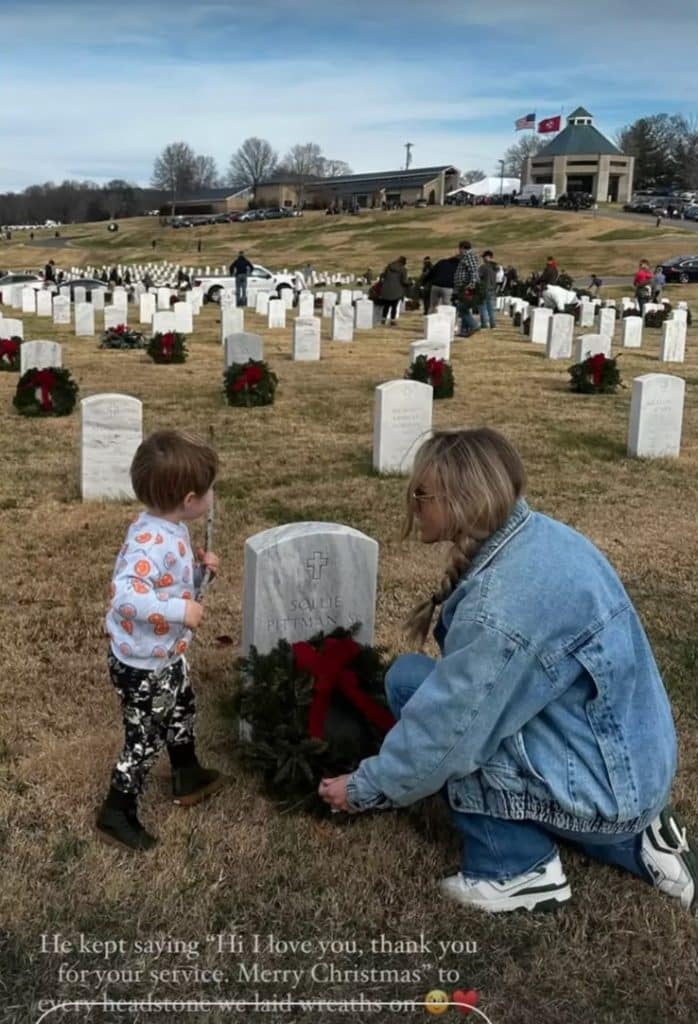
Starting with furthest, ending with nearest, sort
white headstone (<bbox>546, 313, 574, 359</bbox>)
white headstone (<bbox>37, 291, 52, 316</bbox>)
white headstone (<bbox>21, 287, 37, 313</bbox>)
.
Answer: white headstone (<bbox>21, 287, 37, 313</bbox>) < white headstone (<bbox>37, 291, 52, 316</bbox>) < white headstone (<bbox>546, 313, 574, 359</bbox>)

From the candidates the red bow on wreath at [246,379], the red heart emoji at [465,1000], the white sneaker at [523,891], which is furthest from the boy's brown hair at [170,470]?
the red bow on wreath at [246,379]

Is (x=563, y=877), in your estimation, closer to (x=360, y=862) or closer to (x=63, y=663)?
(x=360, y=862)

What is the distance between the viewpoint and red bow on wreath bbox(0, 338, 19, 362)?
15.1 meters

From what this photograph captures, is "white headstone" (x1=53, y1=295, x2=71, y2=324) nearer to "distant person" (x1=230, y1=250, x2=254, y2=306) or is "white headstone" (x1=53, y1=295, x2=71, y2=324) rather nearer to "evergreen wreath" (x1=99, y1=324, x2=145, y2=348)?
"evergreen wreath" (x1=99, y1=324, x2=145, y2=348)

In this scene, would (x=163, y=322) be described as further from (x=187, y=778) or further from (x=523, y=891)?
(x=523, y=891)

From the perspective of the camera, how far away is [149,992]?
267cm

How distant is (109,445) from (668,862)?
18.9ft

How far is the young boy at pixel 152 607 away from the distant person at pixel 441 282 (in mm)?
17980

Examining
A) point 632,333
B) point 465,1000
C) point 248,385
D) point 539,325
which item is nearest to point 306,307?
point 539,325

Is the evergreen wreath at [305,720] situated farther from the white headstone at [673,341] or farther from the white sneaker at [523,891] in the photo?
the white headstone at [673,341]

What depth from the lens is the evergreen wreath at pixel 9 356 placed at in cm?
1514

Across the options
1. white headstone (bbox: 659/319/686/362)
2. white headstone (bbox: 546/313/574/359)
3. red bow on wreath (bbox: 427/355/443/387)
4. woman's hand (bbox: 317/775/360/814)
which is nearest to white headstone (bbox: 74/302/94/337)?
white headstone (bbox: 546/313/574/359)

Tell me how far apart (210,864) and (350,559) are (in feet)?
4.05

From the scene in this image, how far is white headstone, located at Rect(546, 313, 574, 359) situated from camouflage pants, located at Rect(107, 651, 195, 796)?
15.1m
